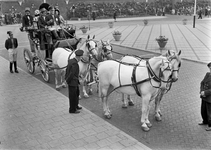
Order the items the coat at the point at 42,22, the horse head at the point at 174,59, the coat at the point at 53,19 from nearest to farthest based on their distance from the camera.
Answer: the horse head at the point at 174,59 < the coat at the point at 42,22 < the coat at the point at 53,19

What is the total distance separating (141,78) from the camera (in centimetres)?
609

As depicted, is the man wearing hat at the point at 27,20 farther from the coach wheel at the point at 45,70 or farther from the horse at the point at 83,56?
the horse at the point at 83,56

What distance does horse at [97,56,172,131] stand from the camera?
5902mm

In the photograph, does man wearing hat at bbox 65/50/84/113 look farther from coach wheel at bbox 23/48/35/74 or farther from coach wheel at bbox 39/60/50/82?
coach wheel at bbox 23/48/35/74

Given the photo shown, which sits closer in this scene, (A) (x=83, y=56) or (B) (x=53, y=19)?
(A) (x=83, y=56)

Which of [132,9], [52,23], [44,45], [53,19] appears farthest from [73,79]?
[132,9]

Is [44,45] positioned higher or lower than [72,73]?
higher

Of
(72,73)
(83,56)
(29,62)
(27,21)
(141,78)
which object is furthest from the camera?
(29,62)

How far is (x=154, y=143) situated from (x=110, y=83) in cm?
199

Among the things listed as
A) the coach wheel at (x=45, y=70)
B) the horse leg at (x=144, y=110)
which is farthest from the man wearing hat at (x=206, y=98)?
the coach wheel at (x=45, y=70)

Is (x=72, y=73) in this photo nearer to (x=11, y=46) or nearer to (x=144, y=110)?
(x=144, y=110)

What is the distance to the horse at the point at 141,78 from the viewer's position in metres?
5.90

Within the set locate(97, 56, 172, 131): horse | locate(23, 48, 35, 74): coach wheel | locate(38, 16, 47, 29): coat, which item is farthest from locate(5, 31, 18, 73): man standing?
locate(97, 56, 172, 131): horse

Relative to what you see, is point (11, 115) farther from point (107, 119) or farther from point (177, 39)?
point (177, 39)
